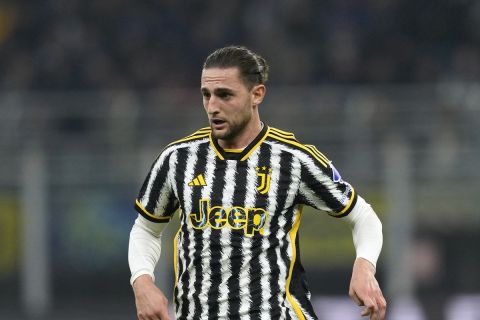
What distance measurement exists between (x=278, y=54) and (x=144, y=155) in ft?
11.4

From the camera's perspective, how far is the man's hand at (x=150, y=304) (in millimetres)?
4520

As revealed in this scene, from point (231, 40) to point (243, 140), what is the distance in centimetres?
1118

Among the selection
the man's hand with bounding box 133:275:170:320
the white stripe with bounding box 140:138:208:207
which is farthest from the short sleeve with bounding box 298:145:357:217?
the man's hand with bounding box 133:275:170:320

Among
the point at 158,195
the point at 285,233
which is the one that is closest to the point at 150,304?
the point at 158,195

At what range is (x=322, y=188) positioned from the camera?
4.75 metres

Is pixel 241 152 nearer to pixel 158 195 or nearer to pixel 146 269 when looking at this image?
pixel 158 195

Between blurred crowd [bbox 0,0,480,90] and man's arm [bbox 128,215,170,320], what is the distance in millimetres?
10093

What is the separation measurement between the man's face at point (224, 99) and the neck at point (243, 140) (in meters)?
0.09

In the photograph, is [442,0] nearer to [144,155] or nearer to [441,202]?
[441,202]

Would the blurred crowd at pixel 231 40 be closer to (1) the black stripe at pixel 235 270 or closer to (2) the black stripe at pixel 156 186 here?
(2) the black stripe at pixel 156 186

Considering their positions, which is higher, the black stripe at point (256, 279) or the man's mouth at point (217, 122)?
the man's mouth at point (217, 122)

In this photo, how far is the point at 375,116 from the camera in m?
13.1

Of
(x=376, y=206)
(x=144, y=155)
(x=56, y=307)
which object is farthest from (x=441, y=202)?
(x=56, y=307)

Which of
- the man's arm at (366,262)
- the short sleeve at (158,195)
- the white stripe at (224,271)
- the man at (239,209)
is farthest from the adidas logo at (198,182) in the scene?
the man's arm at (366,262)
